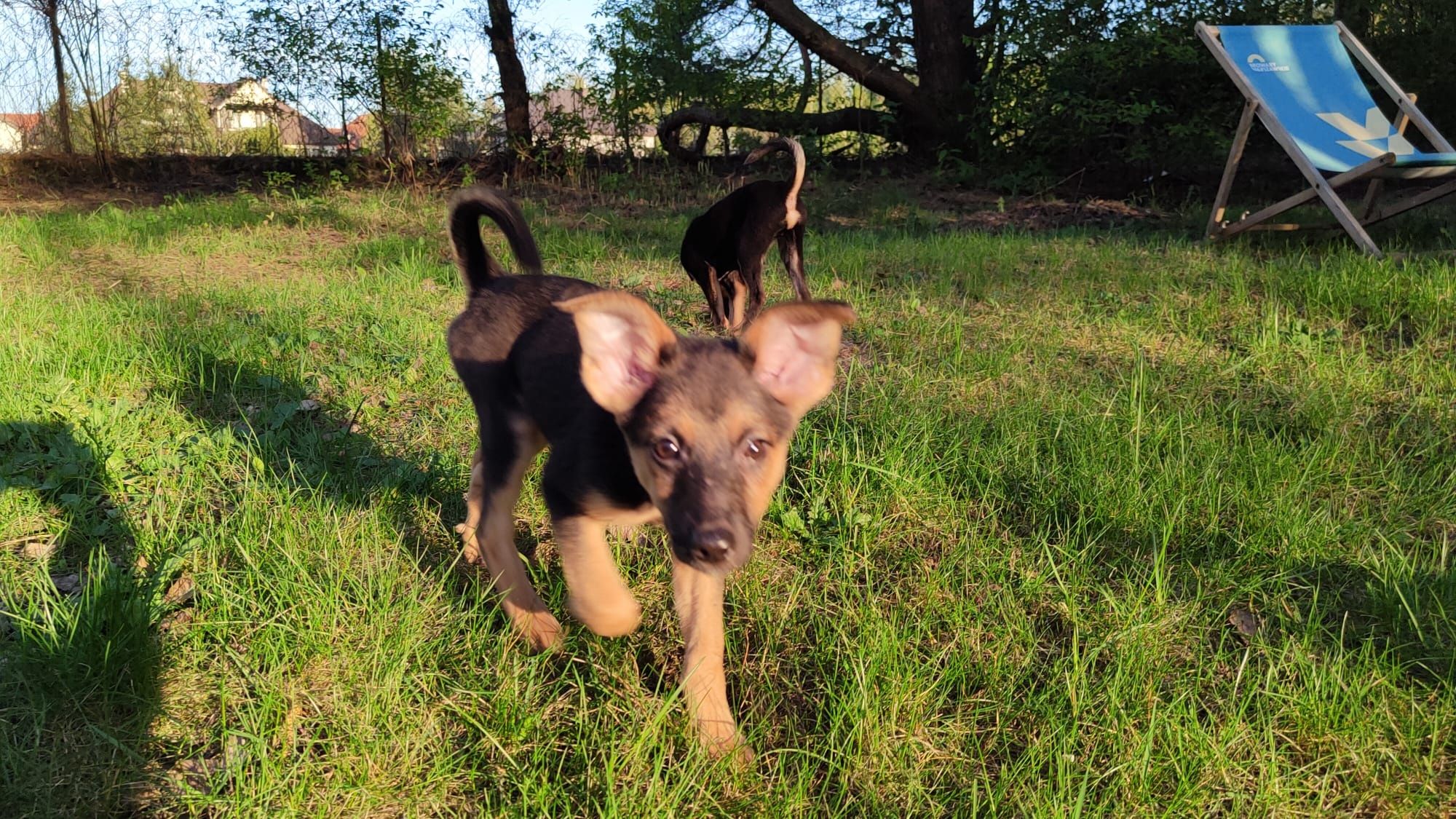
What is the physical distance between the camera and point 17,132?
11734 mm

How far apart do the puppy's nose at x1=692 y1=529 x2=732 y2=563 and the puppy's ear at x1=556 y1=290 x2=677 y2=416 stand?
1.51ft

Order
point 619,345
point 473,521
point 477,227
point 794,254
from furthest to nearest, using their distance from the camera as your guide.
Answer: point 794,254
point 477,227
point 473,521
point 619,345

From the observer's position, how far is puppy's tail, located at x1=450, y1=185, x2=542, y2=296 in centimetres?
300

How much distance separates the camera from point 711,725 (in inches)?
83.7

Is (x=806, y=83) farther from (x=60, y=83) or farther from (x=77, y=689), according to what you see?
(x=77, y=689)

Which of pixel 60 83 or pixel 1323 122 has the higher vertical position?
pixel 60 83

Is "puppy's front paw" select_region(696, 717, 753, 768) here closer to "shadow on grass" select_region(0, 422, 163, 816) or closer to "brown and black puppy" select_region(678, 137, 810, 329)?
"shadow on grass" select_region(0, 422, 163, 816)

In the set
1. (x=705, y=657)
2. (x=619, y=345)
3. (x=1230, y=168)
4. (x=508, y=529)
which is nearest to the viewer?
(x=619, y=345)

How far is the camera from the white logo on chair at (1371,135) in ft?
24.6

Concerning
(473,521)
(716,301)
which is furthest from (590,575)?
(716,301)

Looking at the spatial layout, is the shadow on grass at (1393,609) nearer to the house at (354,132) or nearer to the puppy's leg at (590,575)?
the puppy's leg at (590,575)

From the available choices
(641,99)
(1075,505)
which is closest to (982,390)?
(1075,505)

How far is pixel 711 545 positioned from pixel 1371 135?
893 centimetres

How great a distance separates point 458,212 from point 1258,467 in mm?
2962
